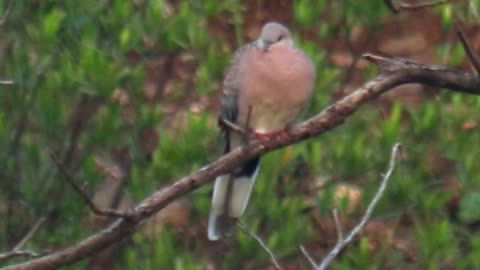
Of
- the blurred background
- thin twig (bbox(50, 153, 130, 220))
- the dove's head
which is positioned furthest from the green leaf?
thin twig (bbox(50, 153, 130, 220))

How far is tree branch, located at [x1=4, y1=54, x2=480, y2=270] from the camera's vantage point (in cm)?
317

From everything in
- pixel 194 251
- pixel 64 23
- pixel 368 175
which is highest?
pixel 64 23

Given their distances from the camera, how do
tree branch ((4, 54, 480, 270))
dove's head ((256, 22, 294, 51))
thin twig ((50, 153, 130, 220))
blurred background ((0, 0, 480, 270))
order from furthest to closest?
blurred background ((0, 0, 480, 270)) → dove's head ((256, 22, 294, 51)) → tree branch ((4, 54, 480, 270)) → thin twig ((50, 153, 130, 220))

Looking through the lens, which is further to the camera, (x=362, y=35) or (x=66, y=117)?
(x=362, y=35)

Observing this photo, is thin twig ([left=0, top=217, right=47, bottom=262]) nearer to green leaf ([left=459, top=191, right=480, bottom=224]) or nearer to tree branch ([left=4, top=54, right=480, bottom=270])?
tree branch ([left=4, top=54, right=480, bottom=270])

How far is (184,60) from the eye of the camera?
5.92 meters

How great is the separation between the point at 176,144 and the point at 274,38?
73 centimetres

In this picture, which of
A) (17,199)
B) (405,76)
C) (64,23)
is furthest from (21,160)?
(405,76)

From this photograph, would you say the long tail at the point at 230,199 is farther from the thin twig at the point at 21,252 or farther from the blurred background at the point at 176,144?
the thin twig at the point at 21,252

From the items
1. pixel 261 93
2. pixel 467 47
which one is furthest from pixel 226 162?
pixel 261 93

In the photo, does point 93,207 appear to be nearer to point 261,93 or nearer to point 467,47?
point 467,47

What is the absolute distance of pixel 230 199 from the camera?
4.80 metres

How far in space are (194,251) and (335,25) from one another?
101cm

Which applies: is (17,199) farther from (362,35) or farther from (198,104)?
(362,35)
